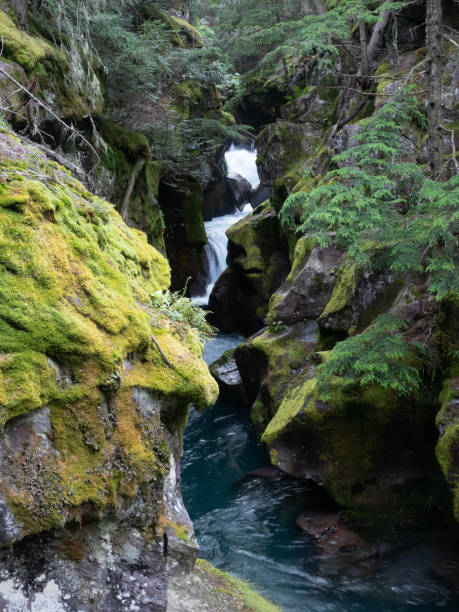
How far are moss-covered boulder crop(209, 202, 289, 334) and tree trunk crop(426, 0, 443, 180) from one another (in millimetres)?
9896

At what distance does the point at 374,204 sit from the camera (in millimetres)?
6520

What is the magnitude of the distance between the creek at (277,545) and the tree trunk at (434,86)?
19.8 feet

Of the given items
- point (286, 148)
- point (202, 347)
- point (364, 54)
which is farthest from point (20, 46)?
point (286, 148)

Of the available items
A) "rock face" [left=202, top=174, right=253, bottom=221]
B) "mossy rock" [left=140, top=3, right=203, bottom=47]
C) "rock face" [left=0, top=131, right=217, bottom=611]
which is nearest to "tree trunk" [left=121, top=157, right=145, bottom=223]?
"mossy rock" [left=140, top=3, right=203, bottom=47]

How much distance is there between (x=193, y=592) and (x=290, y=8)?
28.8m

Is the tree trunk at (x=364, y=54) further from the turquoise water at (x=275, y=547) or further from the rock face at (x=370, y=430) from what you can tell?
the turquoise water at (x=275, y=547)

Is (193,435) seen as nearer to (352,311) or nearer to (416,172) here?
(352,311)

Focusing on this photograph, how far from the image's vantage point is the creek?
21.4ft

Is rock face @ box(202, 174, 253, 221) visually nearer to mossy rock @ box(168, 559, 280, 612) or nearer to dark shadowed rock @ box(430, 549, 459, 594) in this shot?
dark shadowed rock @ box(430, 549, 459, 594)

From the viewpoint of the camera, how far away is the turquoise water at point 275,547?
6512mm

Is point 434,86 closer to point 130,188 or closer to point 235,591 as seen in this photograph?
point 130,188

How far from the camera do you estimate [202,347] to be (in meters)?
5.10

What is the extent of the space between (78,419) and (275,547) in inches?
235

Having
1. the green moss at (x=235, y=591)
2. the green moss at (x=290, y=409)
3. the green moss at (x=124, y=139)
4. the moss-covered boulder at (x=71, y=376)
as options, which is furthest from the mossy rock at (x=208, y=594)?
the green moss at (x=124, y=139)
